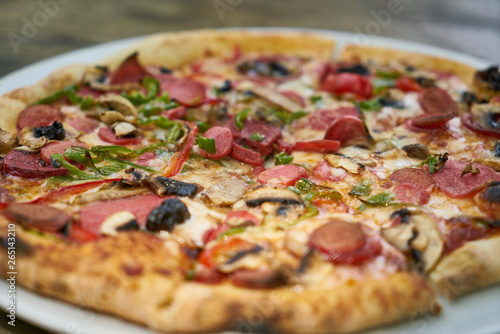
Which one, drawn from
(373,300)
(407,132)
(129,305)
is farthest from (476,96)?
(129,305)

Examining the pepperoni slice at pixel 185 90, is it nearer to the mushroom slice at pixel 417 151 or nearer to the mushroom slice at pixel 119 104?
the mushroom slice at pixel 119 104

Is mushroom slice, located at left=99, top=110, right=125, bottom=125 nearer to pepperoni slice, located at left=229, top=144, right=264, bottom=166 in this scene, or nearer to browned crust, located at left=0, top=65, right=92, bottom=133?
browned crust, located at left=0, top=65, right=92, bottom=133

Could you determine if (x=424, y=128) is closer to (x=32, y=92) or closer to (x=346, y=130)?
(x=346, y=130)

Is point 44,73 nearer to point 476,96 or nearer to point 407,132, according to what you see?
point 407,132

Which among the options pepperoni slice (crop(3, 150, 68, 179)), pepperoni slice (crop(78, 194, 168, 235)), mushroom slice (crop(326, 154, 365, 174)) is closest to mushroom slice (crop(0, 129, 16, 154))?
pepperoni slice (crop(3, 150, 68, 179))

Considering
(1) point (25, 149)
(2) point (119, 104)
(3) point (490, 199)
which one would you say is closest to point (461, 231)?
(3) point (490, 199)

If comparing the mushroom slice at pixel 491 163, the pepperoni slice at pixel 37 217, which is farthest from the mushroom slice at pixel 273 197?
the mushroom slice at pixel 491 163
